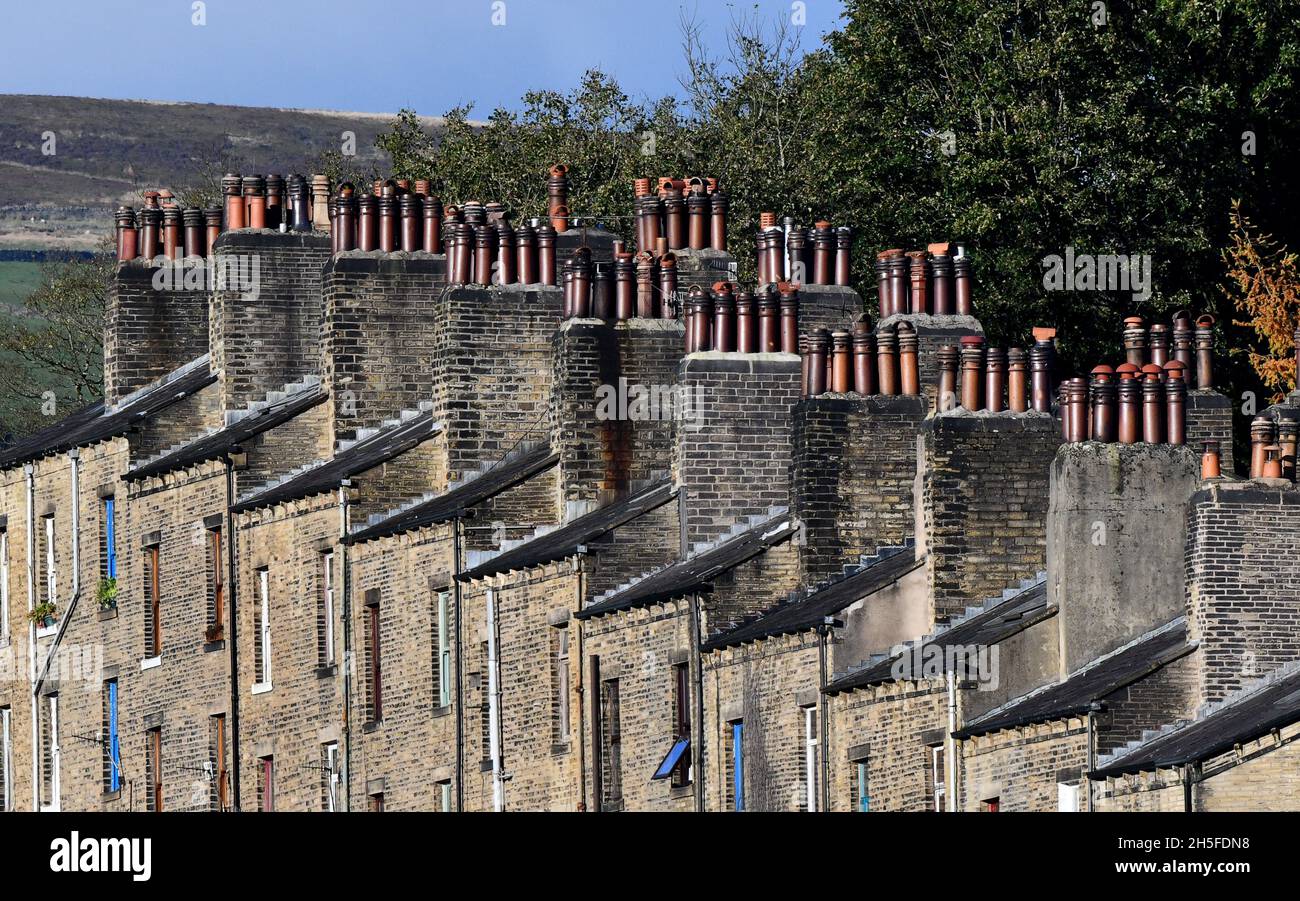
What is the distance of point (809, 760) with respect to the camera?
4788cm

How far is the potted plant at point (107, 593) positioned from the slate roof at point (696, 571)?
17.0m

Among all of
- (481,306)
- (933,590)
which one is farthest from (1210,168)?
(933,590)

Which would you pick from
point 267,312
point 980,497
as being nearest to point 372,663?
point 267,312

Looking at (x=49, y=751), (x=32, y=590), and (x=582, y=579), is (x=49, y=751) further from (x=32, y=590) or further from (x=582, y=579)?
(x=582, y=579)

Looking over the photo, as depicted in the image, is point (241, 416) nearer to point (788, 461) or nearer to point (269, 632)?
point (269, 632)

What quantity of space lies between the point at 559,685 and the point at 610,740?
179cm

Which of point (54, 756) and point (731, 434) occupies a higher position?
point (731, 434)

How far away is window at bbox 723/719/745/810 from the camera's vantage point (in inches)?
1957

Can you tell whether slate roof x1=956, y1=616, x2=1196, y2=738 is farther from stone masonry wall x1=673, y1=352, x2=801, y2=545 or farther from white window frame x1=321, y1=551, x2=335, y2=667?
white window frame x1=321, y1=551, x2=335, y2=667

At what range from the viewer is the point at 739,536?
53.7 m

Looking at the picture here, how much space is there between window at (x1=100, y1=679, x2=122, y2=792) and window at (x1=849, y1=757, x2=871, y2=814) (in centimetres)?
2451

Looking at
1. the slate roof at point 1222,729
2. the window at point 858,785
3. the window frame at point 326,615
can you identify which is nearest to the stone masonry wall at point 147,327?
the window frame at point 326,615

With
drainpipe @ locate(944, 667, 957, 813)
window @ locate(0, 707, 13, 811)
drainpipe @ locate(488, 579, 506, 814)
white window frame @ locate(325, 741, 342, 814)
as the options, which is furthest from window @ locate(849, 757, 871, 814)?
window @ locate(0, 707, 13, 811)

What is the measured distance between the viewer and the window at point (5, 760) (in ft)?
239
